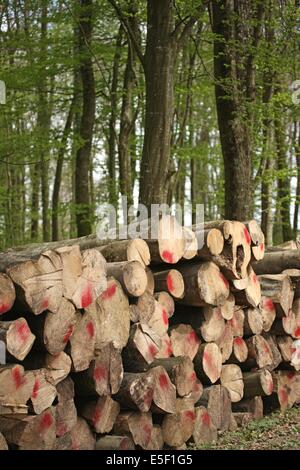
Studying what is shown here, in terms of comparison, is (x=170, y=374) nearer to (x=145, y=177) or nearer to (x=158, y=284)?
(x=158, y=284)

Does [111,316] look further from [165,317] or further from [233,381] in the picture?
[233,381]

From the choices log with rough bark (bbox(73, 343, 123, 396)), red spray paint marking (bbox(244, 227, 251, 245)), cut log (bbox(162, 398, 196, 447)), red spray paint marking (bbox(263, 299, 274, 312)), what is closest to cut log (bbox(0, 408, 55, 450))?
log with rough bark (bbox(73, 343, 123, 396))

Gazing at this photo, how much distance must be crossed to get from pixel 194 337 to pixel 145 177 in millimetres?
Answer: 4909

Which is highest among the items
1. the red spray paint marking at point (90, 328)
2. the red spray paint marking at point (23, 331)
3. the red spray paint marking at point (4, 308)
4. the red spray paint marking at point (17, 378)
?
the red spray paint marking at point (4, 308)

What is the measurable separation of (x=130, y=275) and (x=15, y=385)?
1418 mm

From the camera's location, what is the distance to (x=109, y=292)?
19.7ft

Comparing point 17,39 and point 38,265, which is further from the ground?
point 17,39

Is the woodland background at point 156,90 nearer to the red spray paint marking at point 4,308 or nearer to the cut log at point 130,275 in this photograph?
the cut log at point 130,275

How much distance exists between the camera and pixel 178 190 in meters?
27.1

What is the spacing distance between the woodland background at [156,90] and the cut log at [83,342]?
5.66 meters

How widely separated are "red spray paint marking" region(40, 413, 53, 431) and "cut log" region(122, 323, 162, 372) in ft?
3.41

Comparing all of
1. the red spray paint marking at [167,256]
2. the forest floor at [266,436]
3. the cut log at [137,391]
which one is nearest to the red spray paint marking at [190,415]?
the forest floor at [266,436]

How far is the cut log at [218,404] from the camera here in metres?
6.92
